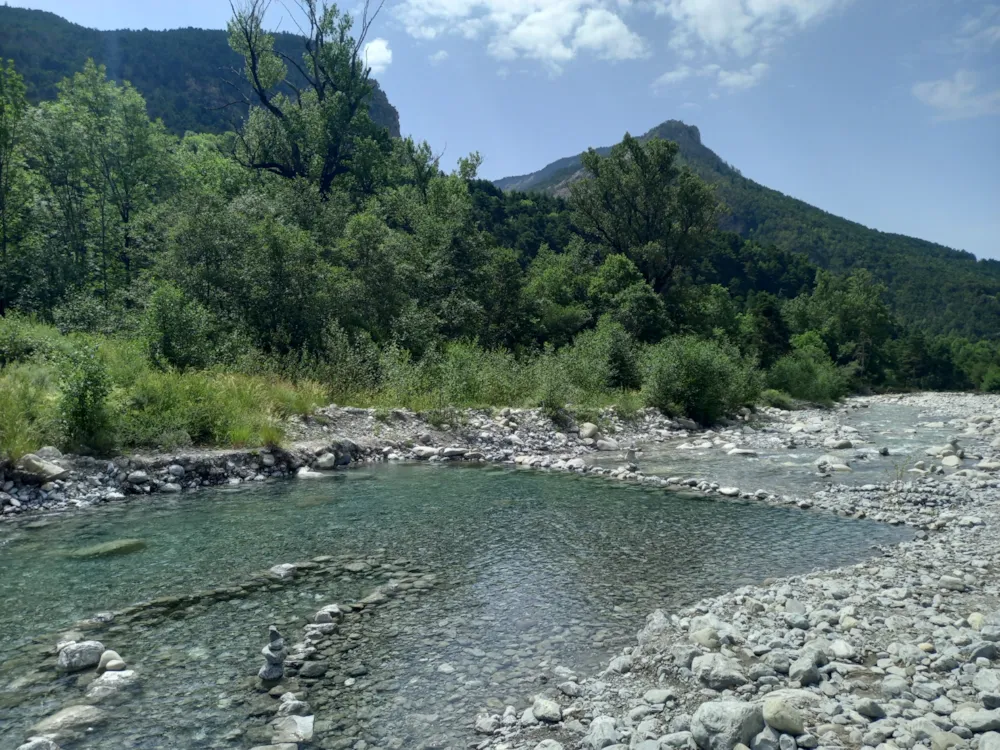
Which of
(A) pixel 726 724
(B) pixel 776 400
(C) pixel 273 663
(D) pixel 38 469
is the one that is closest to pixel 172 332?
(D) pixel 38 469

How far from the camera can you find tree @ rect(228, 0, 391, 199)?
38.5 metres

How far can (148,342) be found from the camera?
57.5 ft

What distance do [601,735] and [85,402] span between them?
12409 millimetres

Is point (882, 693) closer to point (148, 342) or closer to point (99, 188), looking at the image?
point (148, 342)

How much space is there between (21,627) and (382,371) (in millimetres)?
15560

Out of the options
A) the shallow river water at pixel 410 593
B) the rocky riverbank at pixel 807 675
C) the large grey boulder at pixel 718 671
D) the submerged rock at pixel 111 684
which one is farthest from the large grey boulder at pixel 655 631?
the submerged rock at pixel 111 684

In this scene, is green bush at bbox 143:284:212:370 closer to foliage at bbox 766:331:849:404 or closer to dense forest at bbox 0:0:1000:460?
dense forest at bbox 0:0:1000:460

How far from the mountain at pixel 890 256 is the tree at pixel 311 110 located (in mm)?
62163

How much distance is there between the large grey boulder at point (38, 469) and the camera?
1141 centimetres

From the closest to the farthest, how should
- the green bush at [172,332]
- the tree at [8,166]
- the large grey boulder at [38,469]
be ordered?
the large grey boulder at [38,469], the green bush at [172,332], the tree at [8,166]

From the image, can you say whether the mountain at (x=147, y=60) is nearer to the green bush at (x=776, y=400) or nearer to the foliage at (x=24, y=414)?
the green bush at (x=776, y=400)

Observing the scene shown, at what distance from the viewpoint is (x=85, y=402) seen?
41.7ft

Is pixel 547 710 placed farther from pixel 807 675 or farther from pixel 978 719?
pixel 978 719

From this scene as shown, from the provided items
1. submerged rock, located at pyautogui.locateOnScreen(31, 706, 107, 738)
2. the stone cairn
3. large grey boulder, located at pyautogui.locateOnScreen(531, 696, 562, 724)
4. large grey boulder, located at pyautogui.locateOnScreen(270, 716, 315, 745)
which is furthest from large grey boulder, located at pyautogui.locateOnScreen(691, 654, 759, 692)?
submerged rock, located at pyautogui.locateOnScreen(31, 706, 107, 738)
